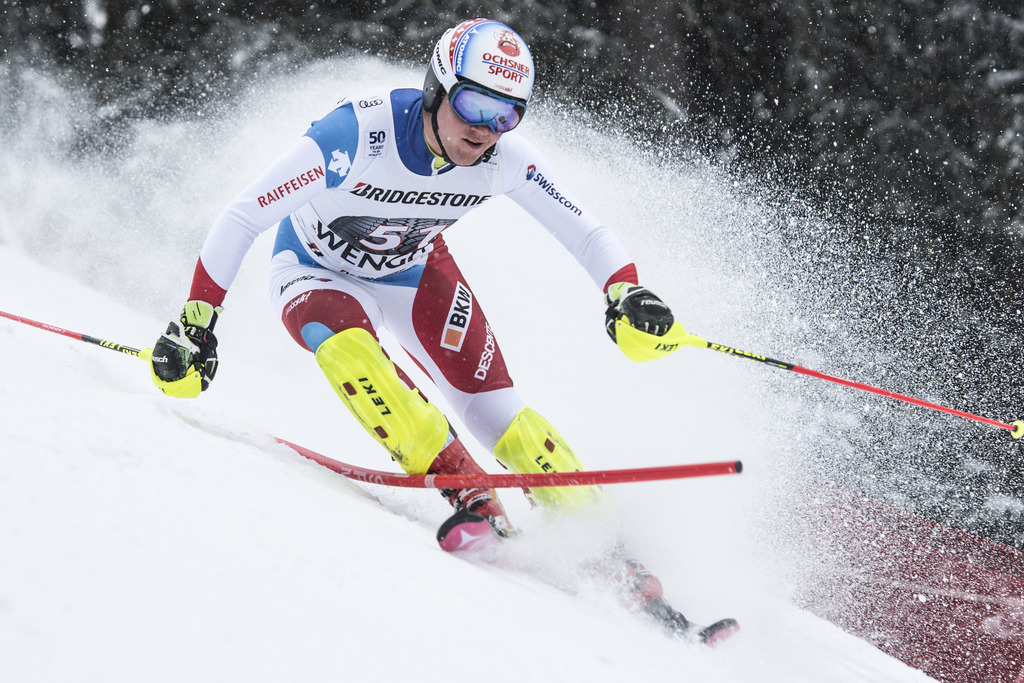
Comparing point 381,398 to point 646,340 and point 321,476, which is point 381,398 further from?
point 646,340

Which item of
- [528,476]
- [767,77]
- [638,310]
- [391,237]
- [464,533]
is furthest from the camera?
[767,77]

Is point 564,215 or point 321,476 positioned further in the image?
point 564,215

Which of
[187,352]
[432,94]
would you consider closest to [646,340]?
[432,94]

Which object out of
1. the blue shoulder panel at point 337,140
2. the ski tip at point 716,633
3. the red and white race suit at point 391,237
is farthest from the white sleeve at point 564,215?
the ski tip at point 716,633

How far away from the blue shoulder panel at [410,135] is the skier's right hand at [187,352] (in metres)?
0.61

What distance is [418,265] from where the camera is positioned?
2.18m

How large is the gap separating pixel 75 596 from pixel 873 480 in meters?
4.61

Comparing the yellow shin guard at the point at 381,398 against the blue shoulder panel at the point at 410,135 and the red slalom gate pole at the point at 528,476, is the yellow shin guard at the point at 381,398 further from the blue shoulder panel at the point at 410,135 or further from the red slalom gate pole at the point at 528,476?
the blue shoulder panel at the point at 410,135

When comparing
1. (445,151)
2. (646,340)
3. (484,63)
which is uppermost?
(484,63)

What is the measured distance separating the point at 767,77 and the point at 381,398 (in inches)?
178

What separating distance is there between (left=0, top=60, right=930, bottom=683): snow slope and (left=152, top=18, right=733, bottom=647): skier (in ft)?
0.58

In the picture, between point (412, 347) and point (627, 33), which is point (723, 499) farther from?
point (627, 33)

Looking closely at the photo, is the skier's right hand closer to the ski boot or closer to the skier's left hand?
the ski boot

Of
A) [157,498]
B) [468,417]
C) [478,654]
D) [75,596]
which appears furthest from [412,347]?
[75,596]
